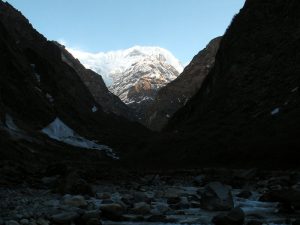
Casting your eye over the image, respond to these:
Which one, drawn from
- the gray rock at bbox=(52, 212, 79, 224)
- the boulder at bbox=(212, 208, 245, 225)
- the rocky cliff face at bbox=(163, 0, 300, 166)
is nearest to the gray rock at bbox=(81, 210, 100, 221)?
the gray rock at bbox=(52, 212, 79, 224)

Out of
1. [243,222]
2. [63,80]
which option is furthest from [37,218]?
[63,80]

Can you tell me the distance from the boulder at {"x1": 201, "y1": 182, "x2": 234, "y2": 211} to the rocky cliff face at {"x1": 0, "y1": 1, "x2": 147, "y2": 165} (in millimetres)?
64955

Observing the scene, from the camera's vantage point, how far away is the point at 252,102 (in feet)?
230

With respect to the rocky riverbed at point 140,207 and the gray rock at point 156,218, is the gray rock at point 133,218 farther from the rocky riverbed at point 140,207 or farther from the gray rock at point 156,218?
the gray rock at point 156,218

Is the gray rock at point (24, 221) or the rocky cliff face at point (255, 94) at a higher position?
the rocky cliff face at point (255, 94)

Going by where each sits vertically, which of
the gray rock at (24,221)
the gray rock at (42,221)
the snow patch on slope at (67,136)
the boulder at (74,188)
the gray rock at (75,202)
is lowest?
the gray rock at (24,221)

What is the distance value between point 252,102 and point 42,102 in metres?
71.7

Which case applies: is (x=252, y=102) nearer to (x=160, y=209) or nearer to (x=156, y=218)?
(x=160, y=209)

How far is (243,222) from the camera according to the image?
16.2 meters

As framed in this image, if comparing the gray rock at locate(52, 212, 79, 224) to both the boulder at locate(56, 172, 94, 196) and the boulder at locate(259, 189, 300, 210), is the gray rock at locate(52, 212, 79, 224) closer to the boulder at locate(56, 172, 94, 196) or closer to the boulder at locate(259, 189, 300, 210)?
the boulder at locate(259, 189, 300, 210)

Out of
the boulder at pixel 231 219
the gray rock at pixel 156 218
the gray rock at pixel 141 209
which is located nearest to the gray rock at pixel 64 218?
the gray rock at pixel 156 218

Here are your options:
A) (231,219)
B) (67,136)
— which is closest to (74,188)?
(231,219)

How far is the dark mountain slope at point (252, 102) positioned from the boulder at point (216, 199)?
2106 cm

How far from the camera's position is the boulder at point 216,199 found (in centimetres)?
1966
